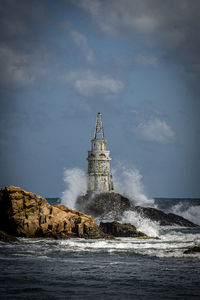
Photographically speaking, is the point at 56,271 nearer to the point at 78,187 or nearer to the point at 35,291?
the point at 35,291

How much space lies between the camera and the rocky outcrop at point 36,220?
80.4 ft

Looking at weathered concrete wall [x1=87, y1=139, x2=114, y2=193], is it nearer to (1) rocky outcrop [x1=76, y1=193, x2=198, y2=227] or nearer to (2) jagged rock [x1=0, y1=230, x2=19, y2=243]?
(1) rocky outcrop [x1=76, y1=193, x2=198, y2=227]

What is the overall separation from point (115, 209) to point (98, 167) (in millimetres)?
7660

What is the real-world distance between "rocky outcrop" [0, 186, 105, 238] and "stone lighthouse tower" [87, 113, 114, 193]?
86.8 ft

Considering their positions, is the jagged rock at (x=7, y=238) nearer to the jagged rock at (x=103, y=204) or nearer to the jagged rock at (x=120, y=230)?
the jagged rock at (x=120, y=230)

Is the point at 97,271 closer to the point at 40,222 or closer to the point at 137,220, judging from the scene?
the point at 40,222

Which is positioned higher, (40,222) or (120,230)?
(40,222)

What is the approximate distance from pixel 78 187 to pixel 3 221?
31.1 m

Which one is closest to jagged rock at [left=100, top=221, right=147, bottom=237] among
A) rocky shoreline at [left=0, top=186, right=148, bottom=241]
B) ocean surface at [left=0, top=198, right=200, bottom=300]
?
rocky shoreline at [left=0, top=186, right=148, bottom=241]

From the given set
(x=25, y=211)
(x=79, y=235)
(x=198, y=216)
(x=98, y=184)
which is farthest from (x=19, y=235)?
(x=198, y=216)

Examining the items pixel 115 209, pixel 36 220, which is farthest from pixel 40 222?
pixel 115 209

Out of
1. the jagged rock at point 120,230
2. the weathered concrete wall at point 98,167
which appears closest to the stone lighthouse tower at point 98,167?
the weathered concrete wall at point 98,167

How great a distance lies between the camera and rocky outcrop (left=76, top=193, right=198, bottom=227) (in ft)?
149

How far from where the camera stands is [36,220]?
24.8 m
